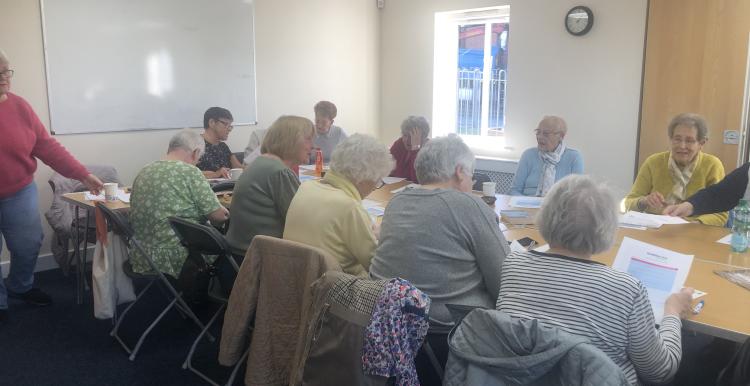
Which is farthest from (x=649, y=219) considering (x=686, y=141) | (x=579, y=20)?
(x=579, y=20)

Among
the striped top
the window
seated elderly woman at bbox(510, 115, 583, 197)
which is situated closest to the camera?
the striped top

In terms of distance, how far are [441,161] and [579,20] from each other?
3.55 meters

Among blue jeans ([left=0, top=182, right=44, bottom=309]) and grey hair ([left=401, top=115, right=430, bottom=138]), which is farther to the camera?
grey hair ([left=401, top=115, right=430, bottom=138])

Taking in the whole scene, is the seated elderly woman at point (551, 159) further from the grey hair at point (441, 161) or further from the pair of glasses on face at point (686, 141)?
the grey hair at point (441, 161)

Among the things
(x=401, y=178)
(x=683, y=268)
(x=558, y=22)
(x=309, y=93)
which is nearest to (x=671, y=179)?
(x=683, y=268)

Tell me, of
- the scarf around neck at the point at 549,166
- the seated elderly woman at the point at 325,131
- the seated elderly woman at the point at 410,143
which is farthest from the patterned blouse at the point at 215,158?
the scarf around neck at the point at 549,166

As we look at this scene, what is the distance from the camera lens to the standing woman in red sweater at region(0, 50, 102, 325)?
3355mm

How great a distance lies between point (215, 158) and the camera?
15.6ft

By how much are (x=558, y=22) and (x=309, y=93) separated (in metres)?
2.51

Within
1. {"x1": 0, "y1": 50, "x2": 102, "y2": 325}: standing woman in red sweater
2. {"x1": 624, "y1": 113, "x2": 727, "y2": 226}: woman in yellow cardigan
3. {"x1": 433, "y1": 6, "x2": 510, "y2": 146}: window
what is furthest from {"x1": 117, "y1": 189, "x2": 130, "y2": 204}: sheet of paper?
{"x1": 433, "y1": 6, "x2": 510, "y2": 146}: window

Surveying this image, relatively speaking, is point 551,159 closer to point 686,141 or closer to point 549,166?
point 549,166

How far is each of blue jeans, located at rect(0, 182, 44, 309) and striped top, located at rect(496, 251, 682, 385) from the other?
3103 mm

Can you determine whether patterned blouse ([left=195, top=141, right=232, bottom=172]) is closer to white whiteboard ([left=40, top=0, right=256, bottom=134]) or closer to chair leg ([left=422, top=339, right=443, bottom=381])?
white whiteboard ([left=40, top=0, right=256, bottom=134])

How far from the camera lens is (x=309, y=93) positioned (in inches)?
238
